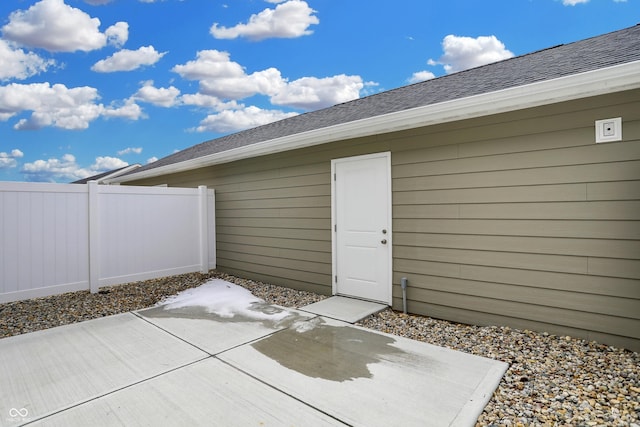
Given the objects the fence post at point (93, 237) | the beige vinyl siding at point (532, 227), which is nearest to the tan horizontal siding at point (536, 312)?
the beige vinyl siding at point (532, 227)

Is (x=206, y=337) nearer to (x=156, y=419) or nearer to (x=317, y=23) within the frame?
(x=156, y=419)

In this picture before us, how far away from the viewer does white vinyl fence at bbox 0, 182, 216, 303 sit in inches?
182

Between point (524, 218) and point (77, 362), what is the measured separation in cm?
441

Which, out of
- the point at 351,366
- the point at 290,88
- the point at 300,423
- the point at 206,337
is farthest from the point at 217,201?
the point at 290,88

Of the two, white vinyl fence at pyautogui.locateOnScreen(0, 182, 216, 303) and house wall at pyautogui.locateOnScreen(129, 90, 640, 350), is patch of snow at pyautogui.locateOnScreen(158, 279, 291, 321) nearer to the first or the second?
white vinyl fence at pyautogui.locateOnScreen(0, 182, 216, 303)

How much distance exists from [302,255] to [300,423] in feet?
11.4

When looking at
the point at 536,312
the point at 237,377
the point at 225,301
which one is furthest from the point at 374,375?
the point at 225,301

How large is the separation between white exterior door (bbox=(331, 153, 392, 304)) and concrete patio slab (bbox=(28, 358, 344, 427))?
2410 mm

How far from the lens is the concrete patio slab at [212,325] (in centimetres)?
324

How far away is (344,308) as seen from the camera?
4.29 m

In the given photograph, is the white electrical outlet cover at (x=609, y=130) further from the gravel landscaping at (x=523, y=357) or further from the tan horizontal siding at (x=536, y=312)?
the gravel landscaping at (x=523, y=357)

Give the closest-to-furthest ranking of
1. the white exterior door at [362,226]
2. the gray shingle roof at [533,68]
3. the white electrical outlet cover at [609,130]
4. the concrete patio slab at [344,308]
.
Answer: the white electrical outlet cover at [609,130]
the gray shingle roof at [533,68]
the concrete patio slab at [344,308]
the white exterior door at [362,226]

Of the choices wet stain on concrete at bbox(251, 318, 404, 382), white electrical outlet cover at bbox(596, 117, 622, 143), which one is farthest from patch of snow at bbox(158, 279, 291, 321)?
white electrical outlet cover at bbox(596, 117, 622, 143)

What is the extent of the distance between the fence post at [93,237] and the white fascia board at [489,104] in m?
3.09
